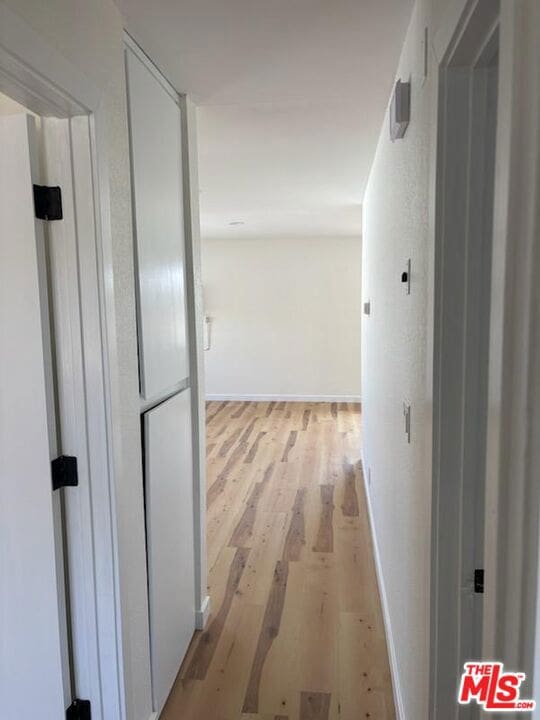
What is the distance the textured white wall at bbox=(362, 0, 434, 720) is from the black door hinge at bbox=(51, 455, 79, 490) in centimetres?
96

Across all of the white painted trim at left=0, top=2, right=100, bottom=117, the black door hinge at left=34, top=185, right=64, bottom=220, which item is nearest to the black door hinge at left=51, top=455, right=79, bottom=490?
the black door hinge at left=34, top=185, right=64, bottom=220

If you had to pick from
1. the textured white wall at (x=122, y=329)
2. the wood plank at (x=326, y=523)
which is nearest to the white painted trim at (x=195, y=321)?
the textured white wall at (x=122, y=329)

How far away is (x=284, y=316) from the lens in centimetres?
757

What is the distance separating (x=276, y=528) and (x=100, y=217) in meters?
2.65

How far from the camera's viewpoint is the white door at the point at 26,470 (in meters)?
1.32

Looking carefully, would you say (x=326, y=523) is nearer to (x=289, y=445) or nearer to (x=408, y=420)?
(x=289, y=445)

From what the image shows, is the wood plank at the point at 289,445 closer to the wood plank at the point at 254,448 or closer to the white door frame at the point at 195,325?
the wood plank at the point at 254,448

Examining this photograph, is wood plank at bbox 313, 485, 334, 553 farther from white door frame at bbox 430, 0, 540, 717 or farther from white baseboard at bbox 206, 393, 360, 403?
white baseboard at bbox 206, 393, 360, 403

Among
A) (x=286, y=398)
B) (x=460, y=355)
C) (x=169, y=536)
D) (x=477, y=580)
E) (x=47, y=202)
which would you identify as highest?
(x=47, y=202)

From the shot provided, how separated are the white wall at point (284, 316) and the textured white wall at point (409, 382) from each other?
489cm

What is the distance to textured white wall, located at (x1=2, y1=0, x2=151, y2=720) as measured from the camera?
1.35m

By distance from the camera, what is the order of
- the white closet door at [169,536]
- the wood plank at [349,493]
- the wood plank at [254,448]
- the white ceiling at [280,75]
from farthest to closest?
1. the wood plank at [254,448]
2. the wood plank at [349,493]
3. the white closet door at [169,536]
4. the white ceiling at [280,75]

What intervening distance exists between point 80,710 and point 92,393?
953 mm

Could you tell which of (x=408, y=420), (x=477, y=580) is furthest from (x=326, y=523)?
(x=477, y=580)
